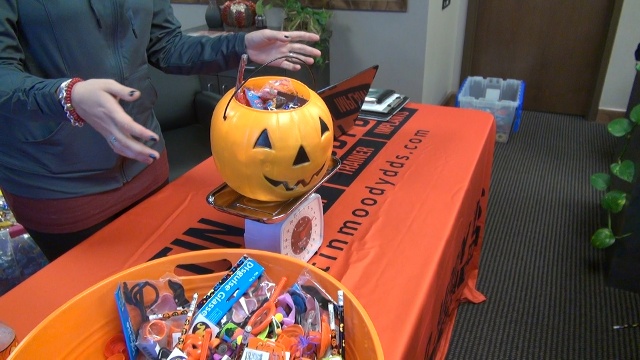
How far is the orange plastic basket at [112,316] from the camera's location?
1.63ft

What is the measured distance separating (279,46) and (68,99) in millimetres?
420

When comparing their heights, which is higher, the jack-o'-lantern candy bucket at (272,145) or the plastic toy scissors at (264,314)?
the jack-o'-lantern candy bucket at (272,145)

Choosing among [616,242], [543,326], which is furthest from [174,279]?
[616,242]

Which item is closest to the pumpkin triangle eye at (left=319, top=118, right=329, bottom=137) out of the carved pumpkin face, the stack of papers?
the carved pumpkin face

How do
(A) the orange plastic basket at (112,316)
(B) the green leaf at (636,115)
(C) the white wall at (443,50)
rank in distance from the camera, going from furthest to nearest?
(C) the white wall at (443,50) → (B) the green leaf at (636,115) → (A) the orange plastic basket at (112,316)

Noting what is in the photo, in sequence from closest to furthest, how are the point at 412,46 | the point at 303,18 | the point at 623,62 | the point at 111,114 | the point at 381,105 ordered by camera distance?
the point at 111,114 → the point at 381,105 → the point at 303,18 → the point at 412,46 → the point at 623,62

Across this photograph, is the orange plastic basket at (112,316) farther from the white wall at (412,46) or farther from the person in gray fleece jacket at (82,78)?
the white wall at (412,46)

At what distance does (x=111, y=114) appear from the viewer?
56 cm

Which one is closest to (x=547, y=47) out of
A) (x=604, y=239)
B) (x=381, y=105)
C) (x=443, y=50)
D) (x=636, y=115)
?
(x=443, y=50)

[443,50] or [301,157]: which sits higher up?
[301,157]

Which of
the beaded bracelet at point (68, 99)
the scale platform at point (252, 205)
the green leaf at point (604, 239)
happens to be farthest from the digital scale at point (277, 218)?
the green leaf at point (604, 239)

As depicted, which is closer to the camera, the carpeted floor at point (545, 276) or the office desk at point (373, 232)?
the office desk at point (373, 232)

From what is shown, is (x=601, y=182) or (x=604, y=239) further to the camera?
(x=601, y=182)

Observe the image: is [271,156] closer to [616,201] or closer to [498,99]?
[616,201]
